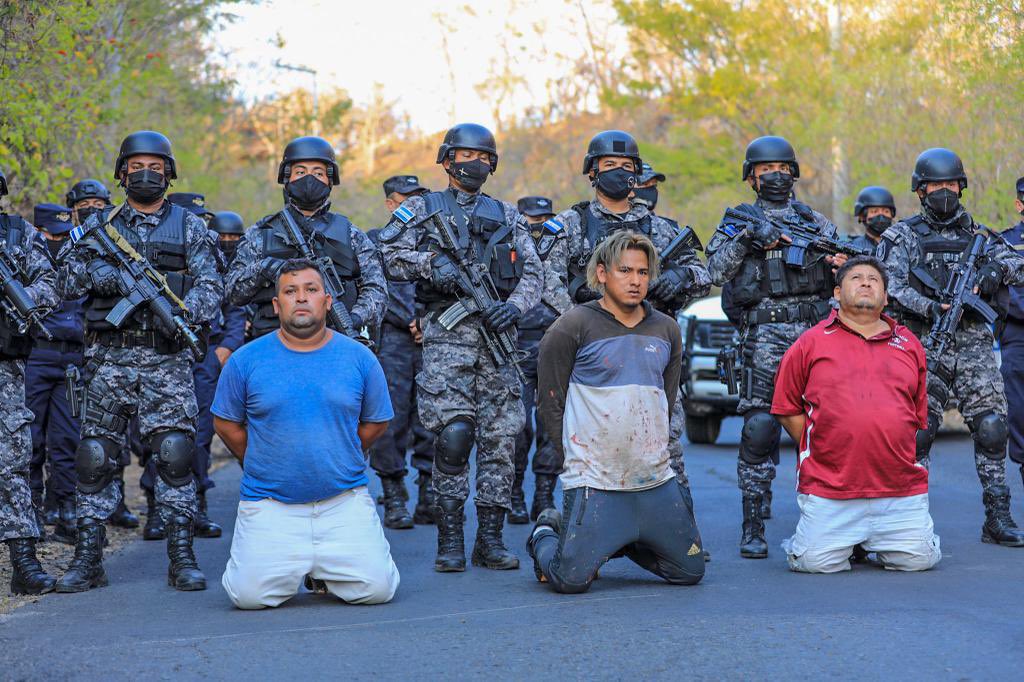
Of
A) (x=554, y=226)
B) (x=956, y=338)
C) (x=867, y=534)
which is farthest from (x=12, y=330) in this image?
(x=956, y=338)

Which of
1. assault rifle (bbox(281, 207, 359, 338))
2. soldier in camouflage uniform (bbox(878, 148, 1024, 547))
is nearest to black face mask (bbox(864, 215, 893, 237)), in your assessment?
soldier in camouflage uniform (bbox(878, 148, 1024, 547))

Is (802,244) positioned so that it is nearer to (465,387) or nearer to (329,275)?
(465,387)

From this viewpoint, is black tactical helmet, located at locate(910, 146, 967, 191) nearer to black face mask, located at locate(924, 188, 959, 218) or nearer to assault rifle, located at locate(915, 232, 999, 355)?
black face mask, located at locate(924, 188, 959, 218)

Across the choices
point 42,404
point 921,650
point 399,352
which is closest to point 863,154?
point 399,352

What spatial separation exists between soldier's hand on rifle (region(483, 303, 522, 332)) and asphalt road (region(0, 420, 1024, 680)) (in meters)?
Answer: 1.41

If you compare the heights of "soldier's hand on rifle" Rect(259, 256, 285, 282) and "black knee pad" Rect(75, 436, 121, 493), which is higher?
"soldier's hand on rifle" Rect(259, 256, 285, 282)

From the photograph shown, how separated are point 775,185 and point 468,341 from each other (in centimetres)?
233

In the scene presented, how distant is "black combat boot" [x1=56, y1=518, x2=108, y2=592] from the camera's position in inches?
307

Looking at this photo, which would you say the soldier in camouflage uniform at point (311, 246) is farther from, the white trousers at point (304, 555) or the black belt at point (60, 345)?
the black belt at point (60, 345)

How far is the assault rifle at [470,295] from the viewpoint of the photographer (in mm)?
8461

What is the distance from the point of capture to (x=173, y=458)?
7.96 metres

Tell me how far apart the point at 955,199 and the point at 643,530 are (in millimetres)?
3465

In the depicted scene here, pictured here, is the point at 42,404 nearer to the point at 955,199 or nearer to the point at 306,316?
the point at 306,316

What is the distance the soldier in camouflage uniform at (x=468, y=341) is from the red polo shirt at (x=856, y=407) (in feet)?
5.40
